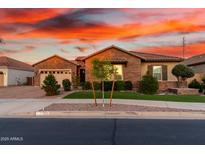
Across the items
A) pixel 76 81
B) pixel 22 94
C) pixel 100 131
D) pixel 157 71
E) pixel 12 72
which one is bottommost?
pixel 100 131

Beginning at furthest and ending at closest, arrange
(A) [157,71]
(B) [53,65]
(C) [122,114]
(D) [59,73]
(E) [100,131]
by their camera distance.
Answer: (B) [53,65], (D) [59,73], (A) [157,71], (C) [122,114], (E) [100,131]

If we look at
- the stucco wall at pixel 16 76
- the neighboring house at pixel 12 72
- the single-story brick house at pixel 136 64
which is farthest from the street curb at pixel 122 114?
the stucco wall at pixel 16 76

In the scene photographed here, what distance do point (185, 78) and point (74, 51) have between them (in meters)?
14.1

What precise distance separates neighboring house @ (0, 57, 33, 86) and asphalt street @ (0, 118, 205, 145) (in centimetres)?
3051

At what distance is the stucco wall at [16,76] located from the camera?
42.7 m

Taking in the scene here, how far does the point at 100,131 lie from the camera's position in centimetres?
987

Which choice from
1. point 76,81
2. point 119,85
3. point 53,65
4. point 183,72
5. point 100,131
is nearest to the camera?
point 100,131

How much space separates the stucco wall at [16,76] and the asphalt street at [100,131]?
1233 inches

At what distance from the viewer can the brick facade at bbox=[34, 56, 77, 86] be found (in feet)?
127

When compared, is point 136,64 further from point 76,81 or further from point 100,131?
point 100,131

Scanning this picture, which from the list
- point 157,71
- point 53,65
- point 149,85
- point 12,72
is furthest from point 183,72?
point 12,72

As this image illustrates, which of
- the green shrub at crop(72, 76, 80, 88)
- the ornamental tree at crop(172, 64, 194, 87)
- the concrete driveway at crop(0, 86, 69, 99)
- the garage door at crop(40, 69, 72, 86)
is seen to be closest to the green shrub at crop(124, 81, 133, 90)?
the ornamental tree at crop(172, 64, 194, 87)

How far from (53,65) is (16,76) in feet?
29.9

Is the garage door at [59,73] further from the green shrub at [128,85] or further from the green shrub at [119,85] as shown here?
the green shrub at [128,85]
